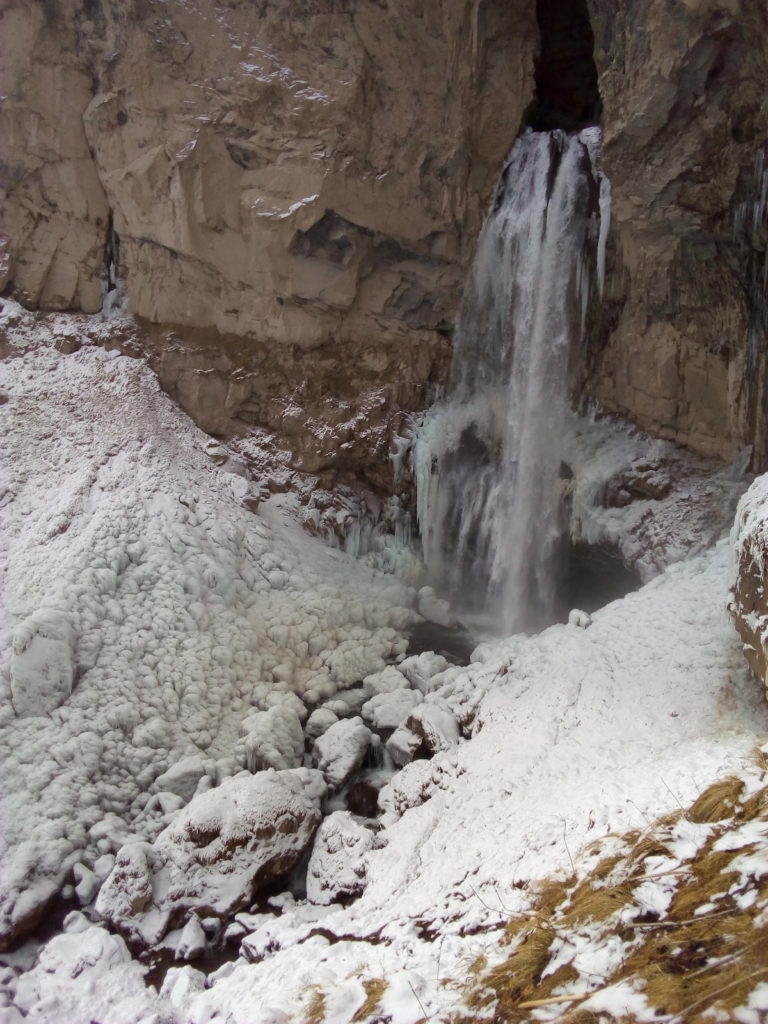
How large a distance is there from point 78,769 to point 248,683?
6.93 feet

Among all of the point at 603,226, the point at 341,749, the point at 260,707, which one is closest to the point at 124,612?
the point at 260,707

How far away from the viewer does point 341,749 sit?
23.4 feet

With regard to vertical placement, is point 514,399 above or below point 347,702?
above

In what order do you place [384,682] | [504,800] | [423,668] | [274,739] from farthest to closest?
[423,668]
[384,682]
[274,739]
[504,800]

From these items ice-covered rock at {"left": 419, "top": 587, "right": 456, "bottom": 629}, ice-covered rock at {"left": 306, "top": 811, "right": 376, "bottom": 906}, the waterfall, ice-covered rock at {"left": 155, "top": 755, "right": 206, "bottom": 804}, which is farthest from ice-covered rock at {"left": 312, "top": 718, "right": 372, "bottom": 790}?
the waterfall

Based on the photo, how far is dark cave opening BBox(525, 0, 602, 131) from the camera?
488 inches

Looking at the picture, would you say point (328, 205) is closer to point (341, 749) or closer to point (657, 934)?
point (341, 749)

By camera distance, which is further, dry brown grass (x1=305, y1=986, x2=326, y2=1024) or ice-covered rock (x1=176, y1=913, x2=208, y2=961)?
ice-covered rock (x1=176, y1=913, x2=208, y2=961)

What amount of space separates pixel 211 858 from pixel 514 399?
7635mm

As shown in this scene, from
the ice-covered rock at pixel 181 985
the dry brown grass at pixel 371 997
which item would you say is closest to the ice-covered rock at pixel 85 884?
the ice-covered rock at pixel 181 985

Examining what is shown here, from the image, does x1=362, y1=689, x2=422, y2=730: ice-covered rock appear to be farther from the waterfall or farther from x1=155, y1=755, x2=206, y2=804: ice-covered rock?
the waterfall

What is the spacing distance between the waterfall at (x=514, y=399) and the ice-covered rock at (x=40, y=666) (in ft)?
18.8

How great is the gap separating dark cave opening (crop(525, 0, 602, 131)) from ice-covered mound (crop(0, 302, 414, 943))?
26.9 ft

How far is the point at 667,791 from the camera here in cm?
421
